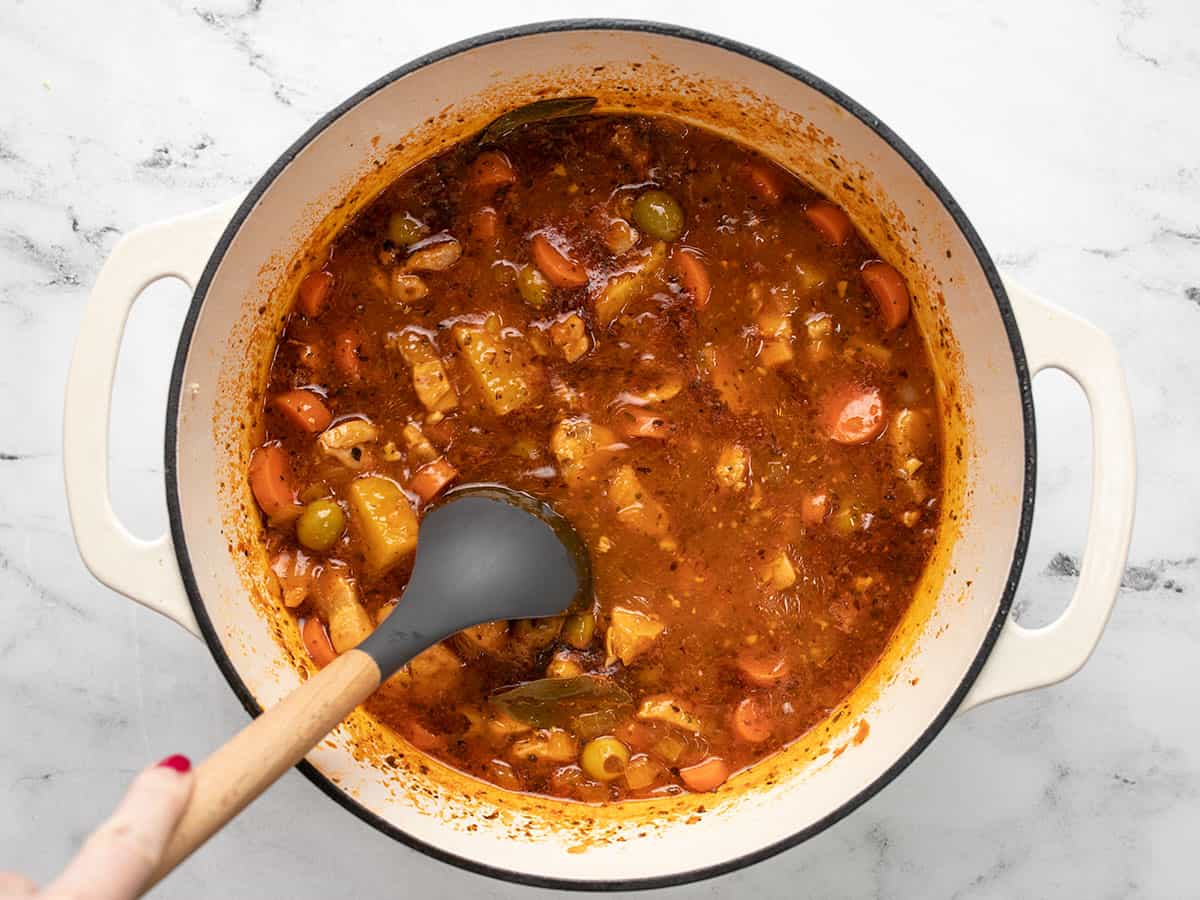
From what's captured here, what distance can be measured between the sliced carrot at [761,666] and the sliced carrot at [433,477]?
36.7 inches

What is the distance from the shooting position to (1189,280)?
10.4 feet

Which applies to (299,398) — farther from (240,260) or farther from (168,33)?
(168,33)

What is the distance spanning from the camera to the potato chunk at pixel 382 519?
2.91 meters

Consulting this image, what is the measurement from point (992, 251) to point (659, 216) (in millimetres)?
970

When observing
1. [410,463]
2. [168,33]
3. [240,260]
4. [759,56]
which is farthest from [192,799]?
[168,33]

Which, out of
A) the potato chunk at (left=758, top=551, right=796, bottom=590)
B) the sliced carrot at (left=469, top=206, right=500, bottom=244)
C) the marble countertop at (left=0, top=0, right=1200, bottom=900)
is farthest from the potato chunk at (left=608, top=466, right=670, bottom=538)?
the marble countertop at (left=0, top=0, right=1200, bottom=900)

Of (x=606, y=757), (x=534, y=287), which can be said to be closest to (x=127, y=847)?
(x=606, y=757)

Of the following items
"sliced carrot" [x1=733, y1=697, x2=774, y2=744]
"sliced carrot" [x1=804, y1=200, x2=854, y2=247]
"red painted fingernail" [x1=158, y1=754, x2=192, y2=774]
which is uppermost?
"sliced carrot" [x1=804, y1=200, x2=854, y2=247]

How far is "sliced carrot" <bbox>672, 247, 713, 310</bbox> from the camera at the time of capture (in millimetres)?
2916

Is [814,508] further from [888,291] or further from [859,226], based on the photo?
[859,226]

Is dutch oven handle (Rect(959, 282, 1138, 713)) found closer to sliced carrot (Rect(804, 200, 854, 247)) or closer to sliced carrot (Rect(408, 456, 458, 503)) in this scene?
sliced carrot (Rect(804, 200, 854, 247))

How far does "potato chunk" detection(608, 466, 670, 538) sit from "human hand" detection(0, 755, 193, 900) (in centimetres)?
141

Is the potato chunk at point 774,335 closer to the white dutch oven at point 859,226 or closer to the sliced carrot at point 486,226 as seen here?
the white dutch oven at point 859,226

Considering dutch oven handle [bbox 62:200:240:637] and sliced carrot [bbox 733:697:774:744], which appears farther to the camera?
sliced carrot [bbox 733:697:774:744]
